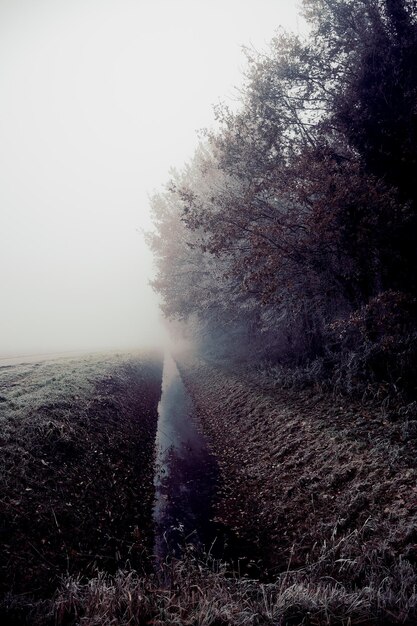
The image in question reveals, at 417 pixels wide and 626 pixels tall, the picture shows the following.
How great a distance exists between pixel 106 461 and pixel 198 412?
7.37 meters

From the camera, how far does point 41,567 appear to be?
6133 mm

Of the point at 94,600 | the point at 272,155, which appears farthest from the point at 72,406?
the point at 272,155

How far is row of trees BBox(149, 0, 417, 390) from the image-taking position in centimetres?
1030

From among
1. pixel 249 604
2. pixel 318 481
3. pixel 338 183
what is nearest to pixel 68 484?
pixel 249 604

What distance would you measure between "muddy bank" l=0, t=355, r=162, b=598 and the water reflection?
36cm

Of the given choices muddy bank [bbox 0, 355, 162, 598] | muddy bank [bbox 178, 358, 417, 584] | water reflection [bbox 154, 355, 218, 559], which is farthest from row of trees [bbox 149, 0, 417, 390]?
muddy bank [bbox 0, 355, 162, 598]

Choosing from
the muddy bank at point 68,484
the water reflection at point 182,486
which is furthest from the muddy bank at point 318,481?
the muddy bank at point 68,484

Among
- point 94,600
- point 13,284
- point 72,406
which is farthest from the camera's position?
point 13,284

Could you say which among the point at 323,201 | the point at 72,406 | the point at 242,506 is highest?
the point at 323,201

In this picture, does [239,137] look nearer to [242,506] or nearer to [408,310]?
[408,310]

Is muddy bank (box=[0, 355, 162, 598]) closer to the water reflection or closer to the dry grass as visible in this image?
the water reflection

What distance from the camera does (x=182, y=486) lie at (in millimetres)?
10062

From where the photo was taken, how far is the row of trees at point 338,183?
10305 mm

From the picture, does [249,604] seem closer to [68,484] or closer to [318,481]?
[318,481]
